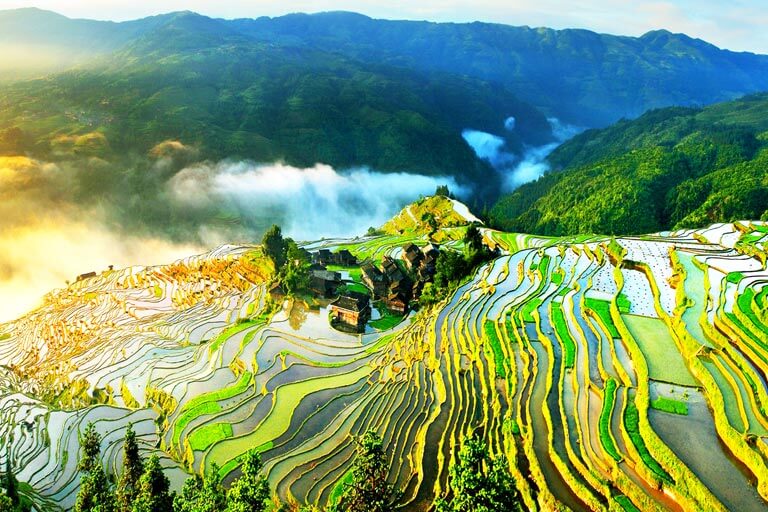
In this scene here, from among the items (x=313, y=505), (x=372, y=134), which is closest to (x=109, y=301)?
(x=313, y=505)

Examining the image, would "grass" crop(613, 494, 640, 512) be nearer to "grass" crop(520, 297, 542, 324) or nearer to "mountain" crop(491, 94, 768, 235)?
"grass" crop(520, 297, 542, 324)

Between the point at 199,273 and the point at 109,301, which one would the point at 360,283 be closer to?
the point at 199,273

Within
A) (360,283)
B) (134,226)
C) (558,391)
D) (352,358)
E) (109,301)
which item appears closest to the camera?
(558,391)

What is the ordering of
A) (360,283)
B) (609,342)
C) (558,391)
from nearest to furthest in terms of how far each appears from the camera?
(558,391) < (609,342) < (360,283)

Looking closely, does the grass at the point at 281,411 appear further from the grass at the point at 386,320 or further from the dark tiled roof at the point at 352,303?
the grass at the point at 386,320

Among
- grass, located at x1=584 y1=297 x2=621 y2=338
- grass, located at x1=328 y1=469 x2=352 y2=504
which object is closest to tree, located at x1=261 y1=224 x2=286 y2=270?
grass, located at x1=584 y1=297 x2=621 y2=338

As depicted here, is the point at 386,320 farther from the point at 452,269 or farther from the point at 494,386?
the point at 494,386

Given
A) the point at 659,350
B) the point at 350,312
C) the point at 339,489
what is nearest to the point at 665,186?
the point at 350,312
